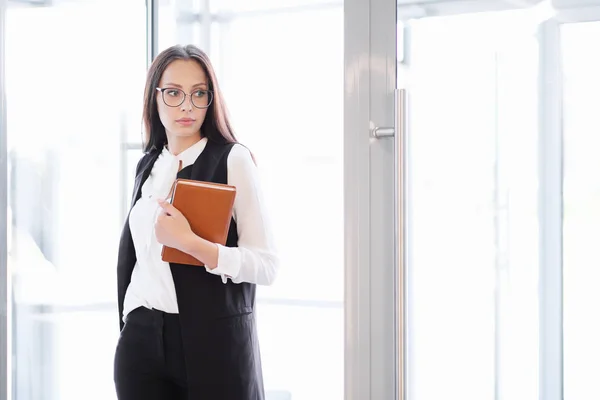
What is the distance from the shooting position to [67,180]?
1921 mm

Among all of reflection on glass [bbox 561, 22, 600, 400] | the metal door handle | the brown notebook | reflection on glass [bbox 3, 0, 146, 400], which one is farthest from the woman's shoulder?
reflection on glass [bbox 561, 22, 600, 400]

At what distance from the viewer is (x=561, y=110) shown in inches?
57.4

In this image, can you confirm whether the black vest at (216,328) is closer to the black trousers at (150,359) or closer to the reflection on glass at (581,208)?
the black trousers at (150,359)

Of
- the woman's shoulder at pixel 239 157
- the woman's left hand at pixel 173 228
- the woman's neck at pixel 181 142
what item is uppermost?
the woman's neck at pixel 181 142

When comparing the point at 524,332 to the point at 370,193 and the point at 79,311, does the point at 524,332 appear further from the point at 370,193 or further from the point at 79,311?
the point at 79,311

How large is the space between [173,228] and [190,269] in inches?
4.9

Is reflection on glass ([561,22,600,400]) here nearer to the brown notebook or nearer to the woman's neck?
the brown notebook

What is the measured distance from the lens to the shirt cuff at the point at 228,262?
1.48 metres

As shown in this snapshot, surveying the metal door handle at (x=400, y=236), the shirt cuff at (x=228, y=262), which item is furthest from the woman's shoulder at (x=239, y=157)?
the metal door handle at (x=400, y=236)

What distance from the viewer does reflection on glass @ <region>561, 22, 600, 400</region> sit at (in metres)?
1.44

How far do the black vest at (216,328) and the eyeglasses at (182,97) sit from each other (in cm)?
14

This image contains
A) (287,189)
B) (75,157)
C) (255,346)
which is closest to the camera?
Result: (255,346)

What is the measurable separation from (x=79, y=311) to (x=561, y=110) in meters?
1.40

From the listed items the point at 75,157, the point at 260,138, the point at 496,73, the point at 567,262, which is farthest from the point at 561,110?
the point at 75,157
